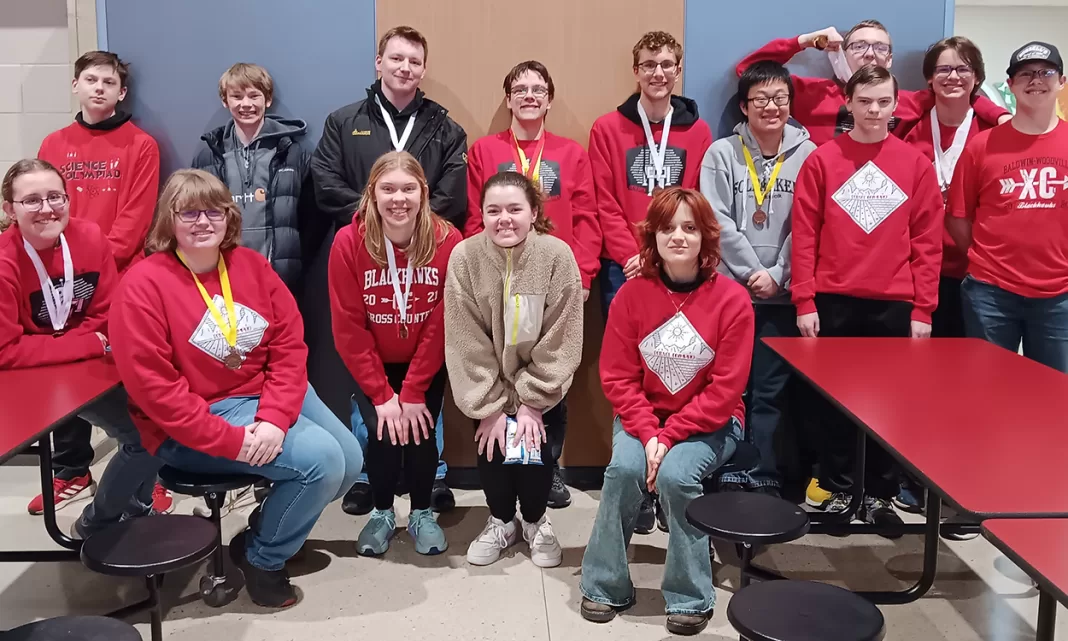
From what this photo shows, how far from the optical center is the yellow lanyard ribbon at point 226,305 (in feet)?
8.64

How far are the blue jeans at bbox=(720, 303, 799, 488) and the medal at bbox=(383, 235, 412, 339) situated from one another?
137 centimetres

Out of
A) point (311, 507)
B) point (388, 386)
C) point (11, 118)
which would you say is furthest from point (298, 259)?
point (11, 118)

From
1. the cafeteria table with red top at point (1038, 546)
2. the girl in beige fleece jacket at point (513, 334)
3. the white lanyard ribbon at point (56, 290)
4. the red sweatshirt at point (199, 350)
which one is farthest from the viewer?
the girl in beige fleece jacket at point (513, 334)

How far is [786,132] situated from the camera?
3449 mm

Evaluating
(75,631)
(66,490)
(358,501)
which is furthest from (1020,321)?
(66,490)

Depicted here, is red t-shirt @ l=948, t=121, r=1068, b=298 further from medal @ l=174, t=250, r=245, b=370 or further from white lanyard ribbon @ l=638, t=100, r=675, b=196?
medal @ l=174, t=250, r=245, b=370

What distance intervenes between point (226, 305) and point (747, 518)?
62.8 inches

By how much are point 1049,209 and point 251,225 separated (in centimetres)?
290

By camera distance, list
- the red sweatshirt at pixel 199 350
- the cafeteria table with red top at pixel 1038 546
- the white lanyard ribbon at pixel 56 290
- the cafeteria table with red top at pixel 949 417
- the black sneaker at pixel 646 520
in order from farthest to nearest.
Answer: the black sneaker at pixel 646 520 < the white lanyard ribbon at pixel 56 290 < the red sweatshirt at pixel 199 350 < the cafeteria table with red top at pixel 949 417 < the cafeteria table with red top at pixel 1038 546

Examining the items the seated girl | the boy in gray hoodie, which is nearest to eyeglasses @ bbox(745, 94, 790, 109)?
the boy in gray hoodie

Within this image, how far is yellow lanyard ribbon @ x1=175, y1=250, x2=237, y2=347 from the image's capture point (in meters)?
2.63

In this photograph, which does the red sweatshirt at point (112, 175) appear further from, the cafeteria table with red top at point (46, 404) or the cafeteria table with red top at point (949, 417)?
the cafeteria table with red top at point (949, 417)

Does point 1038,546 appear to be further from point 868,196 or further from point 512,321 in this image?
point 868,196

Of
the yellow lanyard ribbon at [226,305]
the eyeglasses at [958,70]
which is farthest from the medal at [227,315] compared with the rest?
the eyeglasses at [958,70]
